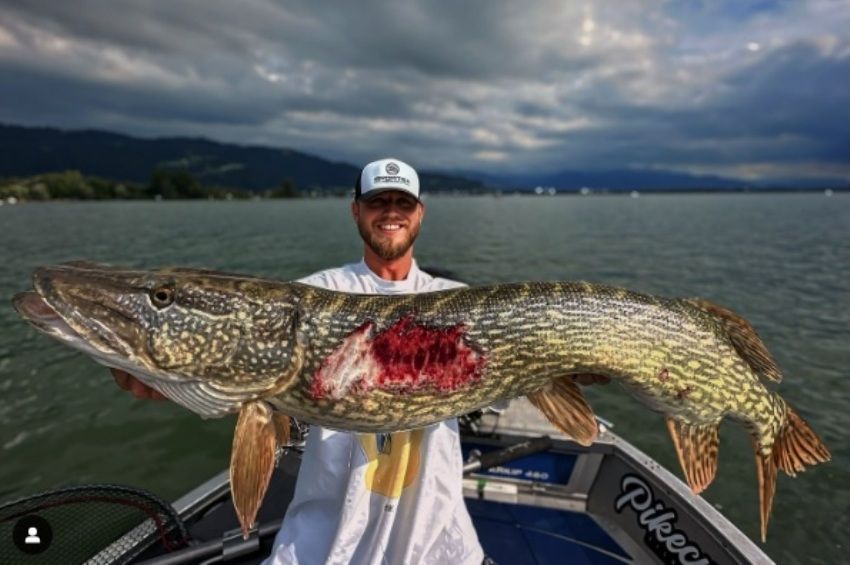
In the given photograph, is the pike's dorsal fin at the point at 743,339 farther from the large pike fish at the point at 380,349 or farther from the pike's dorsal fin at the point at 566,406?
the pike's dorsal fin at the point at 566,406

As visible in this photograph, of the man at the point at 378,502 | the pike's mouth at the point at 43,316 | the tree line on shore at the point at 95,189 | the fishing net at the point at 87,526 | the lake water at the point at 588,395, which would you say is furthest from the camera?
the tree line on shore at the point at 95,189

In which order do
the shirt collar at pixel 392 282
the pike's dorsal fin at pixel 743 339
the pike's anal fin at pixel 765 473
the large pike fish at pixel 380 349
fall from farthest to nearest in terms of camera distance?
the shirt collar at pixel 392 282 → the pike's anal fin at pixel 765 473 → the pike's dorsal fin at pixel 743 339 → the large pike fish at pixel 380 349

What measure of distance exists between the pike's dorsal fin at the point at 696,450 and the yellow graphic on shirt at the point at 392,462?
4.79ft

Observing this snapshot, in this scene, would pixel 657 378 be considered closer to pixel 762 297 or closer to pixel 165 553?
pixel 165 553

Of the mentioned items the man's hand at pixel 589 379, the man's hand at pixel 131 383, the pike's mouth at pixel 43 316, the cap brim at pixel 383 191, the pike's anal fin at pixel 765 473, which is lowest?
the pike's anal fin at pixel 765 473

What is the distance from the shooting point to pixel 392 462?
254 centimetres

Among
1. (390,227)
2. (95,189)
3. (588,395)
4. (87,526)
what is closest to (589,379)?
(390,227)

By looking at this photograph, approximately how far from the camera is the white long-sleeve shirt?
241 cm

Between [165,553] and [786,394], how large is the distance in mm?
9010

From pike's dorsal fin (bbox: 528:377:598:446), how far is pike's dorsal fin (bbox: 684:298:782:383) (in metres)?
0.82

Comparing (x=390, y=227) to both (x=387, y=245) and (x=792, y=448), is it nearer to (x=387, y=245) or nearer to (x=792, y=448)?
(x=387, y=245)

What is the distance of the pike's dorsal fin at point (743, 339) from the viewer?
A: 2.56 meters

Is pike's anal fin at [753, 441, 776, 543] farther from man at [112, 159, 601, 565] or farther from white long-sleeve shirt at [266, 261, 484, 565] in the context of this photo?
white long-sleeve shirt at [266, 261, 484, 565]

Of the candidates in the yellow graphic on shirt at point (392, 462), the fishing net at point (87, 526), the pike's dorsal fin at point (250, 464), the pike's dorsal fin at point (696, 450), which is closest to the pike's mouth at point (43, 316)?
the pike's dorsal fin at point (250, 464)
